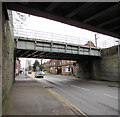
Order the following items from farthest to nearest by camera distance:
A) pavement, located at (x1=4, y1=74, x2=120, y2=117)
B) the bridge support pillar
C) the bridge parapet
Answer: the bridge parapet, pavement, located at (x1=4, y1=74, x2=120, y2=117), the bridge support pillar

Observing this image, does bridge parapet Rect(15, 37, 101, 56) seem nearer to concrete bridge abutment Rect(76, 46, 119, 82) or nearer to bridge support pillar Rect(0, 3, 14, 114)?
concrete bridge abutment Rect(76, 46, 119, 82)

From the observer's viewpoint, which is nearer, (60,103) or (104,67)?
(60,103)

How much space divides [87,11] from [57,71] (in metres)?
62.7

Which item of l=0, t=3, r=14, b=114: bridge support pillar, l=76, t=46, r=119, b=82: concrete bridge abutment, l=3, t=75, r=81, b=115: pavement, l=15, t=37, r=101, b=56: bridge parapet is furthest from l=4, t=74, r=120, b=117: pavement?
l=76, t=46, r=119, b=82: concrete bridge abutment

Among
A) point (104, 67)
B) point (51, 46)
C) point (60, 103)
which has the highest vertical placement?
point (51, 46)

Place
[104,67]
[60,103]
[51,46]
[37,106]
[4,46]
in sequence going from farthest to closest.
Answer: [104,67], [51,46], [60,103], [37,106], [4,46]

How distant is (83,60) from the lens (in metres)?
28.9

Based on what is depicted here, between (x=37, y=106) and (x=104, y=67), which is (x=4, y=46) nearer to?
(x=37, y=106)

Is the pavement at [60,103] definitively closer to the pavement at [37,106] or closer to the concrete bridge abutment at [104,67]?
the pavement at [37,106]

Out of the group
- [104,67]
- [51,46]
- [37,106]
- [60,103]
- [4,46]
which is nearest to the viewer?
[4,46]

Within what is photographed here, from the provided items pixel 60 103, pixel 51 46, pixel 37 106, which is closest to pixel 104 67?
pixel 51 46

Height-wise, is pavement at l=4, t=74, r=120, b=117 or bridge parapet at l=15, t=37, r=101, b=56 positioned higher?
bridge parapet at l=15, t=37, r=101, b=56

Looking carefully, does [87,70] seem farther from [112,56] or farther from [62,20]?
[62,20]

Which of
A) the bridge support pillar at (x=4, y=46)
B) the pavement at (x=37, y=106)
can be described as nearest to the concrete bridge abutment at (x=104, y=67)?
the pavement at (x=37, y=106)
